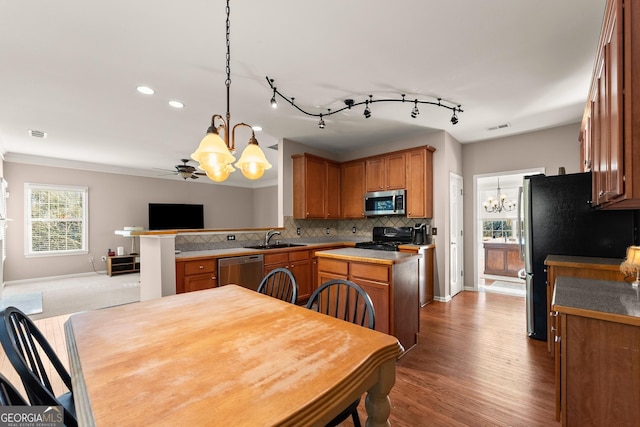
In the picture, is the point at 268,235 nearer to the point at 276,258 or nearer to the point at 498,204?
the point at 276,258

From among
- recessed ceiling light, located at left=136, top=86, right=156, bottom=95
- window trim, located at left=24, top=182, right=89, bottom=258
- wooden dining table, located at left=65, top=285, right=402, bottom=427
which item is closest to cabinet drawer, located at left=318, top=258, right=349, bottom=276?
wooden dining table, located at left=65, top=285, right=402, bottom=427

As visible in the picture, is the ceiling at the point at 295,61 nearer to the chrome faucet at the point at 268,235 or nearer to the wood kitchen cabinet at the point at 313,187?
the wood kitchen cabinet at the point at 313,187

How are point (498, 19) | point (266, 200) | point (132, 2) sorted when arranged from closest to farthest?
point (132, 2) < point (498, 19) < point (266, 200)

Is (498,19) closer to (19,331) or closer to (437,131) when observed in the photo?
(437,131)

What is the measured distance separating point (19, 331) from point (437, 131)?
4859 millimetres

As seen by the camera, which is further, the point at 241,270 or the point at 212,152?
the point at 241,270

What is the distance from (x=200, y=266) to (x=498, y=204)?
6.83m

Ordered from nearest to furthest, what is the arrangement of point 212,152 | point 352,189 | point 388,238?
point 212,152 → point 388,238 → point 352,189

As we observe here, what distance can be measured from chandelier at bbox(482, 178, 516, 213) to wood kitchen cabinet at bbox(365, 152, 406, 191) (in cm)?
364

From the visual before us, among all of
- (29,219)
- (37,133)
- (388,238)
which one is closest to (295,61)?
(388,238)

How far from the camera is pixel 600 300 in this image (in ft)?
4.88

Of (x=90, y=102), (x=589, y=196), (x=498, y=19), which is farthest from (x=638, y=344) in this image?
(x=90, y=102)

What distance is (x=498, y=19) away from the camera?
1961 millimetres

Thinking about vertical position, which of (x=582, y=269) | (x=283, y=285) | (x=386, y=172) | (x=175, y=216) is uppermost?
(x=386, y=172)
